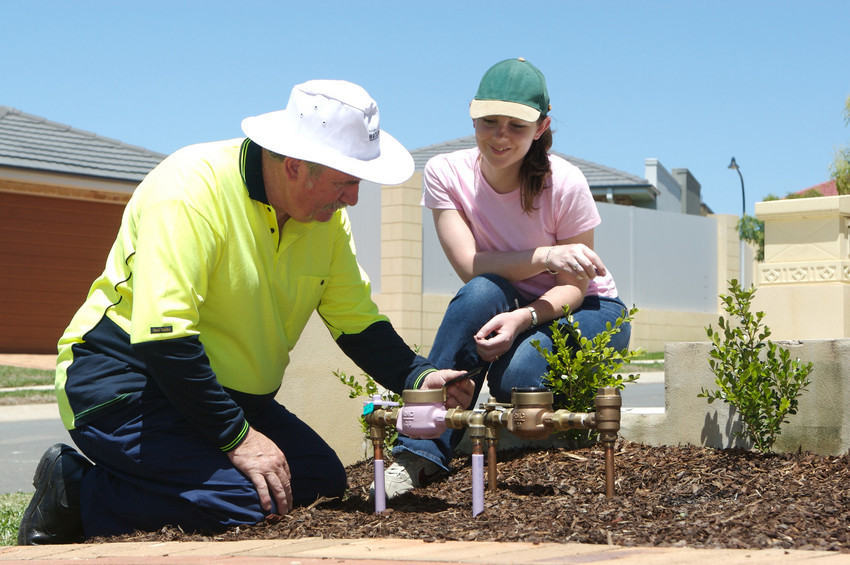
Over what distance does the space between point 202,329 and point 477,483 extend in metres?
0.98

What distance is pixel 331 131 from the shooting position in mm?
3094

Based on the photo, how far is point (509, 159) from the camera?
3.73m

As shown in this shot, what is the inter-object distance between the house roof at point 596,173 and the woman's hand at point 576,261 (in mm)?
19223

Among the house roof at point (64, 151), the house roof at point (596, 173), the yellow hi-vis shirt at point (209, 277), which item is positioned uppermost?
the house roof at point (596, 173)

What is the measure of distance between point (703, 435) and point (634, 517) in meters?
1.40

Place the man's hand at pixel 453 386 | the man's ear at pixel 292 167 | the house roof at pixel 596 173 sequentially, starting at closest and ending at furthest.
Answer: the man's ear at pixel 292 167 → the man's hand at pixel 453 386 → the house roof at pixel 596 173

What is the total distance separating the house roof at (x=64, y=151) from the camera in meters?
14.8

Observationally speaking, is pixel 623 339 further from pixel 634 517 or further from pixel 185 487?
pixel 185 487

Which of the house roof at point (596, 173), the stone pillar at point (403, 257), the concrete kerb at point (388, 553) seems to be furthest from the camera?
the house roof at point (596, 173)

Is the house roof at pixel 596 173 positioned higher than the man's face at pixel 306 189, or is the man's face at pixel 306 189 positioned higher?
the house roof at pixel 596 173

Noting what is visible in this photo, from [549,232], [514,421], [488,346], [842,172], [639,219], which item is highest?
[842,172]

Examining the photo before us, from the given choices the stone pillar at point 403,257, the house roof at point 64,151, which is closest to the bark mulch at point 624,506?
the stone pillar at point 403,257

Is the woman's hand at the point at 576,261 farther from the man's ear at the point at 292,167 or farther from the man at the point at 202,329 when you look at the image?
the man's ear at the point at 292,167

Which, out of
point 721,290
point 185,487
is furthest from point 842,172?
point 185,487
